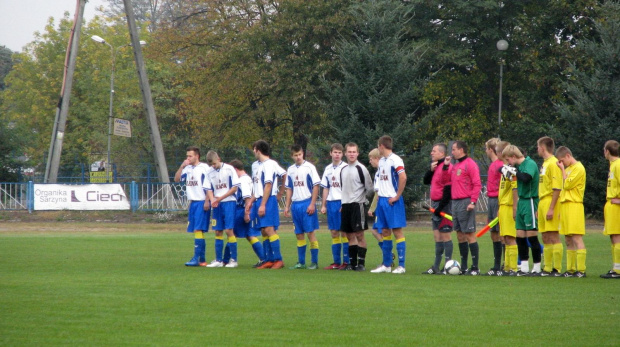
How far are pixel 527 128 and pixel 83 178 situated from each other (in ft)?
80.1

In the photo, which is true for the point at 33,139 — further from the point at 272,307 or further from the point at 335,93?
Result: the point at 272,307

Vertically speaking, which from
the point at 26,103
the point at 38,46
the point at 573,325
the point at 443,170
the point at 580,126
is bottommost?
the point at 573,325

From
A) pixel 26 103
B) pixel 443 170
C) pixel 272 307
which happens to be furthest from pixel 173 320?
pixel 26 103

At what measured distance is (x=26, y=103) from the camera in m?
65.5

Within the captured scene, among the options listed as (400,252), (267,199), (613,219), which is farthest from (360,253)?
(613,219)

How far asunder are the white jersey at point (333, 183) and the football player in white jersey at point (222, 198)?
5.44 feet

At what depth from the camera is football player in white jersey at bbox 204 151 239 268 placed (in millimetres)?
14633

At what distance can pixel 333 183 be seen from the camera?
14688 millimetres

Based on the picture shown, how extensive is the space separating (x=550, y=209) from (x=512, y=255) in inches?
39.8

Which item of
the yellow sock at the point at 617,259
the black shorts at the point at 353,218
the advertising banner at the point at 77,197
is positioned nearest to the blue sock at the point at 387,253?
the black shorts at the point at 353,218

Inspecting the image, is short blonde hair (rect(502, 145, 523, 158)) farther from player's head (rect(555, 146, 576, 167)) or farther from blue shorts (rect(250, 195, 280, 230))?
blue shorts (rect(250, 195, 280, 230))

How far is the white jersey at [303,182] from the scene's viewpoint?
1455cm

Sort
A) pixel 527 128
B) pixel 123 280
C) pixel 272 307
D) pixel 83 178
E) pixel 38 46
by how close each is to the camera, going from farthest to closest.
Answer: pixel 38 46
pixel 83 178
pixel 527 128
pixel 123 280
pixel 272 307

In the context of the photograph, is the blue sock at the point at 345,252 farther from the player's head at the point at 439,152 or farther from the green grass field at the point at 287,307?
the player's head at the point at 439,152
